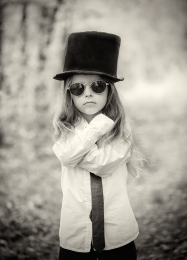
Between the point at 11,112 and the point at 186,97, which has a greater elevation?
the point at 186,97

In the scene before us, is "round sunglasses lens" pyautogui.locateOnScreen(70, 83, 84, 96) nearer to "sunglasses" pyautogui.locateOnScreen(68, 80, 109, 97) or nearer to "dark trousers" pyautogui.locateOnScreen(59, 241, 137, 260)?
"sunglasses" pyautogui.locateOnScreen(68, 80, 109, 97)

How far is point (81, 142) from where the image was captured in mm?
1624

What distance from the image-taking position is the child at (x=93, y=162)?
165cm

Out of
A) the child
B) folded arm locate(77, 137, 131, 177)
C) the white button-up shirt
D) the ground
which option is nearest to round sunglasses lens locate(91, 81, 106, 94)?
the child

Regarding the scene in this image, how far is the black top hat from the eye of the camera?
1.73m

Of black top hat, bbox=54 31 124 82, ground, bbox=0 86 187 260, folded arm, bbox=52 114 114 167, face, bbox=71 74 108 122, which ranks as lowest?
A: ground, bbox=0 86 187 260

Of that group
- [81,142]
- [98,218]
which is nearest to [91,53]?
[81,142]

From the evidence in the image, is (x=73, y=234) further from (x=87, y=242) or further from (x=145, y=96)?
(x=145, y=96)

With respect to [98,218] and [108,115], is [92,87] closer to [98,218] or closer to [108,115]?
[108,115]

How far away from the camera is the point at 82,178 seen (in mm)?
1748

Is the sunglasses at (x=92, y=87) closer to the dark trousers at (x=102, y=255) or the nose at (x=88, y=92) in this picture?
the nose at (x=88, y=92)

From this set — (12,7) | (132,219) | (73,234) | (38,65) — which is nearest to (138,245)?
(132,219)

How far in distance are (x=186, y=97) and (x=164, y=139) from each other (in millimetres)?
1257

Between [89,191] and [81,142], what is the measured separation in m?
0.37
